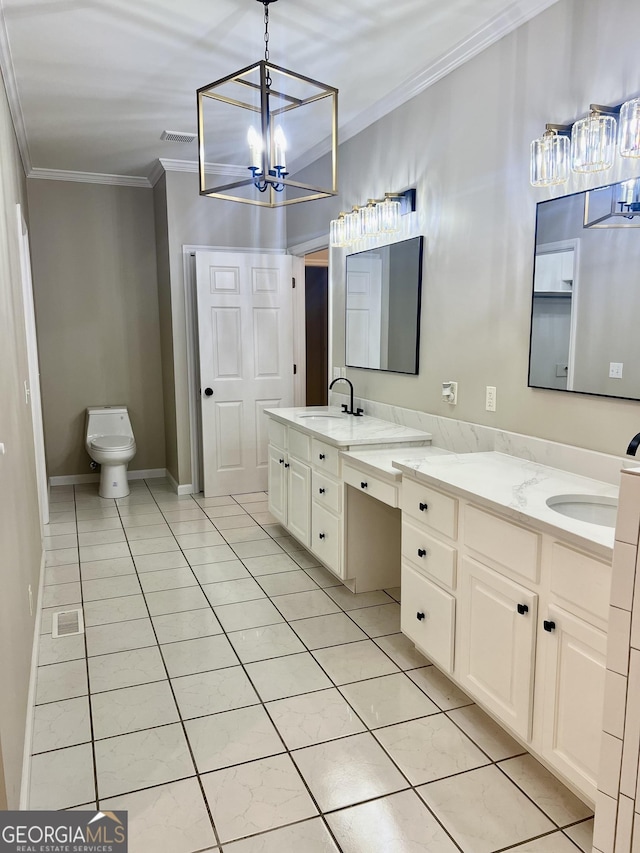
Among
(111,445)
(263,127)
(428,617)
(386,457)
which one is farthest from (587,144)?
(111,445)

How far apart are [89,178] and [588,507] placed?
488cm

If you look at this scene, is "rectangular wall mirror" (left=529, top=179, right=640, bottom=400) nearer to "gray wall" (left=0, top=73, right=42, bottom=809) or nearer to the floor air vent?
"gray wall" (left=0, top=73, right=42, bottom=809)

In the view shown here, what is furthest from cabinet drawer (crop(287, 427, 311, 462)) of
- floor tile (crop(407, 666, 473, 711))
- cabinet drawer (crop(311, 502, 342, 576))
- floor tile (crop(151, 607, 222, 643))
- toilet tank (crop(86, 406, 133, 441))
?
toilet tank (crop(86, 406, 133, 441))

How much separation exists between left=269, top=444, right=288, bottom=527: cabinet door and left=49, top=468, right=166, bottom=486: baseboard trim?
1974 millimetres

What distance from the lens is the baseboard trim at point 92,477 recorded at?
5539mm

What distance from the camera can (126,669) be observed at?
2.56 meters

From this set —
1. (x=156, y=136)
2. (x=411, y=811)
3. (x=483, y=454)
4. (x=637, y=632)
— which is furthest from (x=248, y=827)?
(x=156, y=136)

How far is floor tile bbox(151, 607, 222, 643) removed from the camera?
2830 mm

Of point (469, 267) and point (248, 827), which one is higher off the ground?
point (469, 267)

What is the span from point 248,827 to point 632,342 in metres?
1.93

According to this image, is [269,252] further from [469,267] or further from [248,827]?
[248,827]

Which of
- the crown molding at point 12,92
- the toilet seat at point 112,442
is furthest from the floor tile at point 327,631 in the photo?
the crown molding at point 12,92

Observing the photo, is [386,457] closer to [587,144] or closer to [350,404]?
[350,404]

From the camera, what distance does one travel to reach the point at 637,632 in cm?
133
